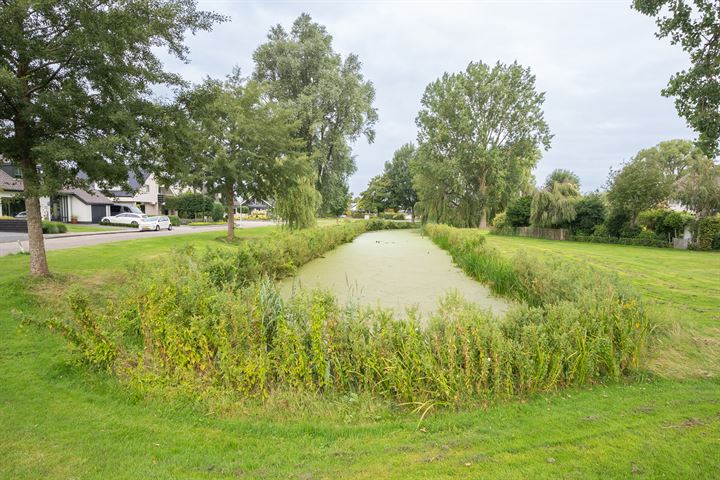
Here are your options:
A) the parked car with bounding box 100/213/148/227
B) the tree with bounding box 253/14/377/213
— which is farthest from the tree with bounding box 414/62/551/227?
the parked car with bounding box 100/213/148/227

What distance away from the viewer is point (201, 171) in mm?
16344

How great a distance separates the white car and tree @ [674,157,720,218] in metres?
35.4

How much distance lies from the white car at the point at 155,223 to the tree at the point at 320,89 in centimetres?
1287

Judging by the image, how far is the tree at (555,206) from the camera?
93.4 feet

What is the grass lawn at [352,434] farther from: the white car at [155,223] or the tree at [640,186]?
the white car at [155,223]

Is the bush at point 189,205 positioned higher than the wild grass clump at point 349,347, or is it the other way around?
the bush at point 189,205

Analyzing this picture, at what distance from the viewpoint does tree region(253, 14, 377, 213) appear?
26.2 meters

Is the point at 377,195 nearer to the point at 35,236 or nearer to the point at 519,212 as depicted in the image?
the point at 519,212

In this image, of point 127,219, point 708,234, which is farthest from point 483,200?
point 127,219

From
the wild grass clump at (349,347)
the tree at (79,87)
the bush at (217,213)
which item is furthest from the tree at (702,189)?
the bush at (217,213)

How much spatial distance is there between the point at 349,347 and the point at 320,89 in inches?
980

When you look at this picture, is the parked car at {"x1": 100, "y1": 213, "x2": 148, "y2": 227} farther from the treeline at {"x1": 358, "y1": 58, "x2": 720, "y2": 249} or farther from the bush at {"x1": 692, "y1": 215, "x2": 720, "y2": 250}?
the bush at {"x1": 692, "y1": 215, "x2": 720, "y2": 250}

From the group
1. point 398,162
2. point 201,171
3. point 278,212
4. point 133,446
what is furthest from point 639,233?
point 398,162

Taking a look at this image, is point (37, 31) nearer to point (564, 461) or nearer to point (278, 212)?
point (564, 461)
